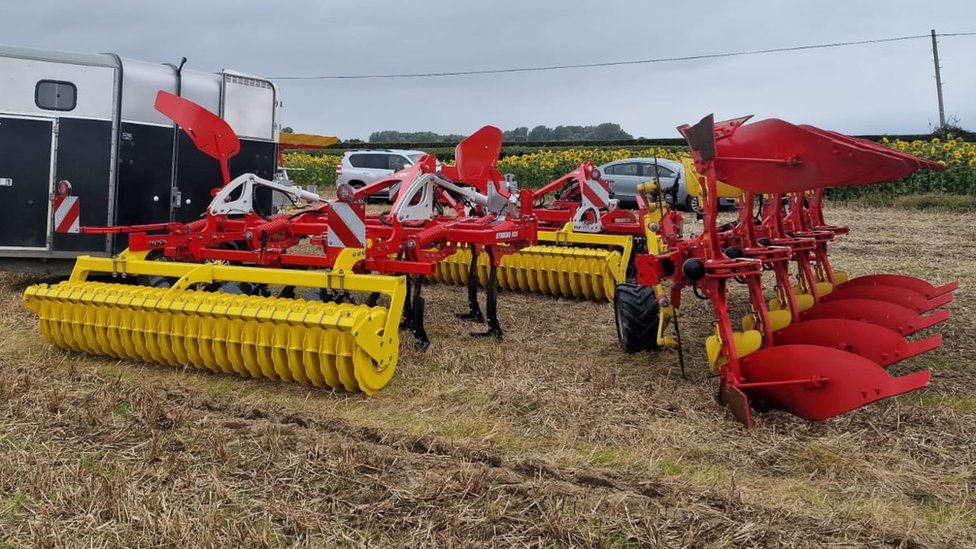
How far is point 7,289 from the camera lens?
27.6 feet

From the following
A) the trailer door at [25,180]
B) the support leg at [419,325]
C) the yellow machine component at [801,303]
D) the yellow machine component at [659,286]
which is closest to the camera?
the yellow machine component at [659,286]

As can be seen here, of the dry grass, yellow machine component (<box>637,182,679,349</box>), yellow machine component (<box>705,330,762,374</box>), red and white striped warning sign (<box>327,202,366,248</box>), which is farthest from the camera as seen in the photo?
red and white striped warning sign (<box>327,202,366,248</box>)

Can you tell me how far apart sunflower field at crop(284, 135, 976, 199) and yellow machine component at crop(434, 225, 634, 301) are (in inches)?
296

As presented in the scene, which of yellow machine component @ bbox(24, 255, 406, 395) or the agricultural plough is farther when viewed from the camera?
yellow machine component @ bbox(24, 255, 406, 395)

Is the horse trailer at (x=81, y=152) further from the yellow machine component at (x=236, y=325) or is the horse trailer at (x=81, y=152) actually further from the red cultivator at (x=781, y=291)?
the red cultivator at (x=781, y=291)

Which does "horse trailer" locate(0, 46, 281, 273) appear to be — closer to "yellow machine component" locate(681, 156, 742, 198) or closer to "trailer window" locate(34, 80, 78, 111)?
"trailer window" locate(34, 80, 78, 111)

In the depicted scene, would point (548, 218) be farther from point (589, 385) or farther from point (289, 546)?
point (289, 546)

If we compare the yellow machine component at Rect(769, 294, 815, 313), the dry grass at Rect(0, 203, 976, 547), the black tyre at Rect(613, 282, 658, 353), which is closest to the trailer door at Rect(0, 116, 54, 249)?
the dry grass at Rect(0, 203, 976, 547)

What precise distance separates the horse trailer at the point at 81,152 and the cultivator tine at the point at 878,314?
6380mm

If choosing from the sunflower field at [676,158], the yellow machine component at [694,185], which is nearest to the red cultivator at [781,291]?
the yellow machine component at [694,185]

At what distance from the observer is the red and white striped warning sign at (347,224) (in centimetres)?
570

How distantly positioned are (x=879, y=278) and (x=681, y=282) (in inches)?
101

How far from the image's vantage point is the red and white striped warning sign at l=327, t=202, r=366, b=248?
5695 millimetres

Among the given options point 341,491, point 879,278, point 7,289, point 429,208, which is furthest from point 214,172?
point 879,278
